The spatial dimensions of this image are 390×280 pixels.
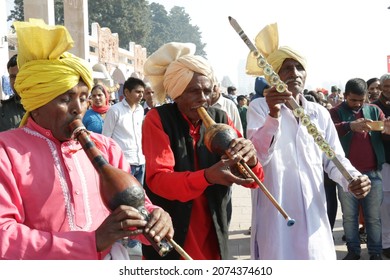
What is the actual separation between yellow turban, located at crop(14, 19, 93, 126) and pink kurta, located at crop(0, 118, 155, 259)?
16cm

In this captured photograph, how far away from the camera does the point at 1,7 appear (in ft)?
46.2

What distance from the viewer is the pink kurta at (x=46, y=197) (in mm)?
1742

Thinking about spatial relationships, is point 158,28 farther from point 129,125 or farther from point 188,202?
point 188,202

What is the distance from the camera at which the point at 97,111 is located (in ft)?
21.0

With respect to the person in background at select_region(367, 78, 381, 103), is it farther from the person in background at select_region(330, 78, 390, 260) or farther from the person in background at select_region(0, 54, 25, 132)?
the person in background at select_region(0, 54, 25, 132)

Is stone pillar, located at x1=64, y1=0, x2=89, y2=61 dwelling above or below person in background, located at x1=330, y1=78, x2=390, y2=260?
above

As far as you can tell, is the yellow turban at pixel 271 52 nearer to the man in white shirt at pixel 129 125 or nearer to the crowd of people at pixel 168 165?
the crowd of people at pixel 168 165

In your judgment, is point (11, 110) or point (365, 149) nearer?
point (11, 110)

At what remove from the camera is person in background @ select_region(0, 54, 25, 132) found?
4070mm

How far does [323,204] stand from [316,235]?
0.20 m

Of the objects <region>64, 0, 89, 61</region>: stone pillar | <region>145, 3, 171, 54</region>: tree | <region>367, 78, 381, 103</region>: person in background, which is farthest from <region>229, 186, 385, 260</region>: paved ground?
<region>145, 3, 171, 54</region>: tree

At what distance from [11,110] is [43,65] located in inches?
93.7

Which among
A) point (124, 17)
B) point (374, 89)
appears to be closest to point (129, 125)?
point (374, 89)
